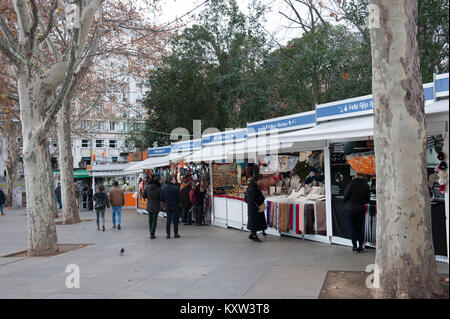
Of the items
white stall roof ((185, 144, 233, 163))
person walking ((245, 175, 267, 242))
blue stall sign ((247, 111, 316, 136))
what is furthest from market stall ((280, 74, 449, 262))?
white stall roof ((185, 144, 233, 163))

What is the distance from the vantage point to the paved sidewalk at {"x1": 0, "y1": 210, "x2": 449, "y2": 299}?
6375 mm

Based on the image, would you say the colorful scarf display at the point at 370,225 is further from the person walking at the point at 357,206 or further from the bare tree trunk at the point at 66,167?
the bare tree trunk at the point at 66,167

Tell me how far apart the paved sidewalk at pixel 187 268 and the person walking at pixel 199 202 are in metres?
2.61

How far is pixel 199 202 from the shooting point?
48.7 ft

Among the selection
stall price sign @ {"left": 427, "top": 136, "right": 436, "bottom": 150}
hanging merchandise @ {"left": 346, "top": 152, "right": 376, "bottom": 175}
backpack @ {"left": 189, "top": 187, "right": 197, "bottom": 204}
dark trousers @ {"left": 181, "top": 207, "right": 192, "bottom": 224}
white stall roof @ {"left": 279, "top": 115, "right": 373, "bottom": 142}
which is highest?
white stall roof @ {"left": 279, "top": 115, "right": 373, "bottom": 142}

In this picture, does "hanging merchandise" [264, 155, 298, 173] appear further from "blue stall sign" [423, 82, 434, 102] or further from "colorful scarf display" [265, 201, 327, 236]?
"blue stall sign" [423, 82, 434, 102]

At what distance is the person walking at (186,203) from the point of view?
15.0m

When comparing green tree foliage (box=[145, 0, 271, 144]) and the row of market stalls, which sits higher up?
green tree foliage (box=[145, 0, 271, 144])

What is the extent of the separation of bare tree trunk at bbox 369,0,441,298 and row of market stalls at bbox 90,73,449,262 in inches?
40.2

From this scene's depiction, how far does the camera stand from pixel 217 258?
878cm

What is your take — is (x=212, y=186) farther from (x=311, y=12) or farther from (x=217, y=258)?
(x=311, y=12)

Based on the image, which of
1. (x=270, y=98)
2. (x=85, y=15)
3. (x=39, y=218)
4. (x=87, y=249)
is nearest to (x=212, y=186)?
(x=87, y=249)

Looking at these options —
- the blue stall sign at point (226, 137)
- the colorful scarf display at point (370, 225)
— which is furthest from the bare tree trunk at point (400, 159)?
the blue stall sign at point (226, 137)
